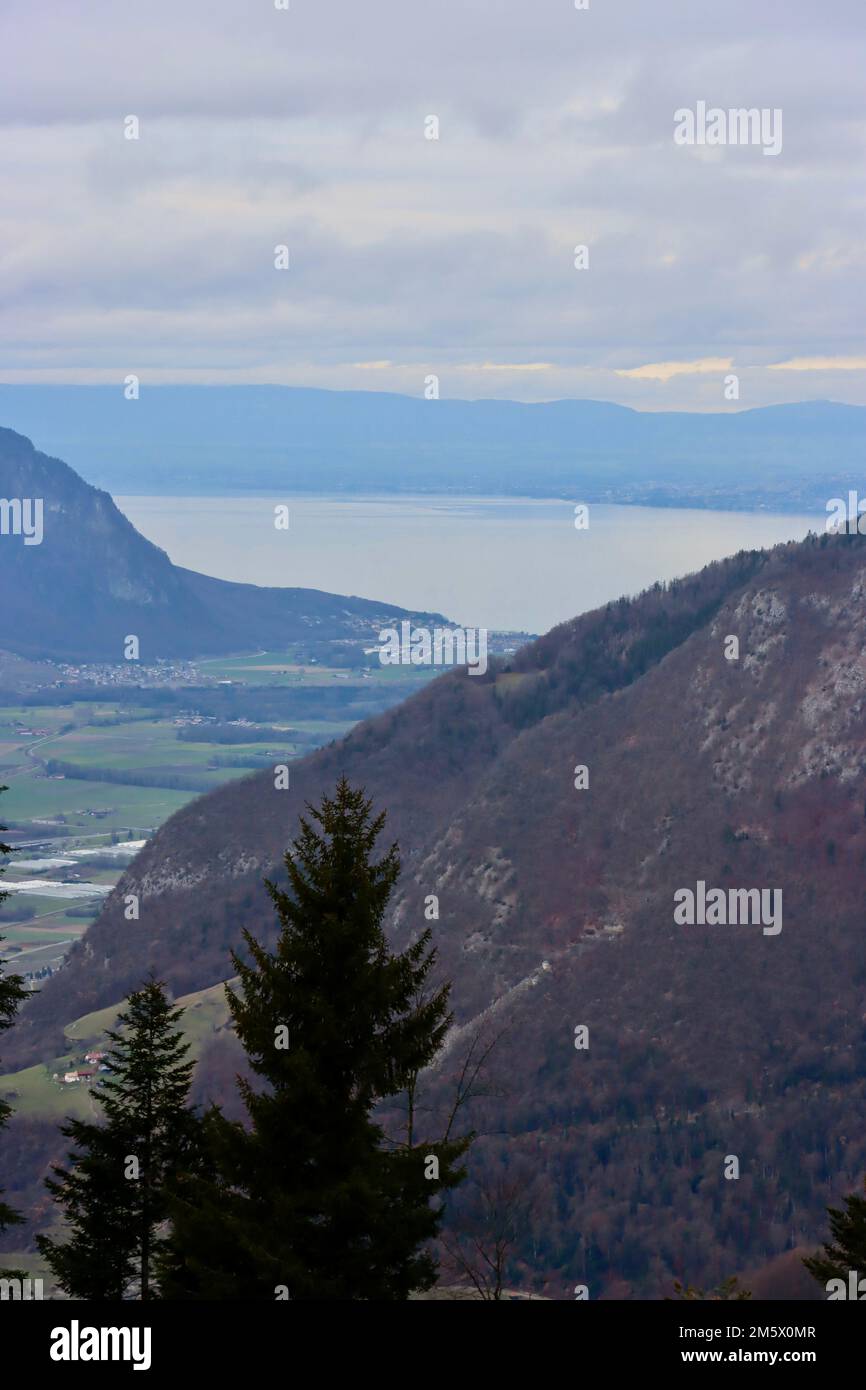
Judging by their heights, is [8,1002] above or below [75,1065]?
above

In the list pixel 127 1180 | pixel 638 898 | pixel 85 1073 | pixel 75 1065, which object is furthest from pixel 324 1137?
pixel 75 1065

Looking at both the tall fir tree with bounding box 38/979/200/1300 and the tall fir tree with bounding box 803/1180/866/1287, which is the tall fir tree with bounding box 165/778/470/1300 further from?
the tall fir tree with bounding box 803/1180/866/1287

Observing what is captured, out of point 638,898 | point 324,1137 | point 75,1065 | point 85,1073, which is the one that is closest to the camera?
point 324,1137

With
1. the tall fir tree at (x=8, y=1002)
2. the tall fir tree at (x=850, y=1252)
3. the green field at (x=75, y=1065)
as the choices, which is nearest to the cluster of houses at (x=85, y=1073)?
the green field at (x=75, y=1065)

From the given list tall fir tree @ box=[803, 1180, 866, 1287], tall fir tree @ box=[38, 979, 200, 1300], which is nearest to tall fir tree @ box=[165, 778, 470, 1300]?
tall fir tree @ box=[38, 979, 200, 1300]

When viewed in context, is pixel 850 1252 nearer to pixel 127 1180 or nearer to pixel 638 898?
pixel 127 1180
